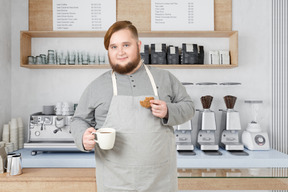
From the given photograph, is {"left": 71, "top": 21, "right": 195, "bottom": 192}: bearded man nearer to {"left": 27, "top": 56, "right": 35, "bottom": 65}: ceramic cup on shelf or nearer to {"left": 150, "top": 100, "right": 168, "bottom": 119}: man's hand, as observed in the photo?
{"left": 150, "top": 100, "right": 168, "bottom": 119}: man's hand

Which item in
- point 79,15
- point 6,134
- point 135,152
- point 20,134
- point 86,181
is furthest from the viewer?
point 79,15

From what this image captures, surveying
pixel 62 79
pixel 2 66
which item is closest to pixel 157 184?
pixel 62 79

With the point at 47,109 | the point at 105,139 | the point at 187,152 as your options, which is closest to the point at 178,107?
the point at 105,139

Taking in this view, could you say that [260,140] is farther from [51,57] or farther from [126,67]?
[51,57]

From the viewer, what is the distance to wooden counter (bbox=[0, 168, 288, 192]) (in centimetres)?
162

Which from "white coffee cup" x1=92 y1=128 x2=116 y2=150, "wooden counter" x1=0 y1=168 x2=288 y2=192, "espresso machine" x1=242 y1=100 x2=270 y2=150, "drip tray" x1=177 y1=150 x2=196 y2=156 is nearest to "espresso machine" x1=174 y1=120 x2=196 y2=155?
"drip tray" x1=177 y1=150 x2=196 y2=156

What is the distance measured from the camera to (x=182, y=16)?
302 centimetres

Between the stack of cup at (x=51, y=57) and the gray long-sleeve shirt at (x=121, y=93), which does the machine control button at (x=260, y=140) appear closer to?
the gray long-sleeve shirt at (x=121, y=93)

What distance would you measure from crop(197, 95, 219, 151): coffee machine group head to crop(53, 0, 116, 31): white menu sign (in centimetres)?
137

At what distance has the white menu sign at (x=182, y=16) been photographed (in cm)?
301

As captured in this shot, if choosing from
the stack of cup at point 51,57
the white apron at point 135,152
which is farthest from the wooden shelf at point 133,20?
the white apron at point 135,152

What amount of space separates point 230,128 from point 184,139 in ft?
1.55

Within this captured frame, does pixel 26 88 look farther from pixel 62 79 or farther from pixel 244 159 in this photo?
pixel 244 159

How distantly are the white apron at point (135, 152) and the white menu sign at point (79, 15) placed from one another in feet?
5.96
